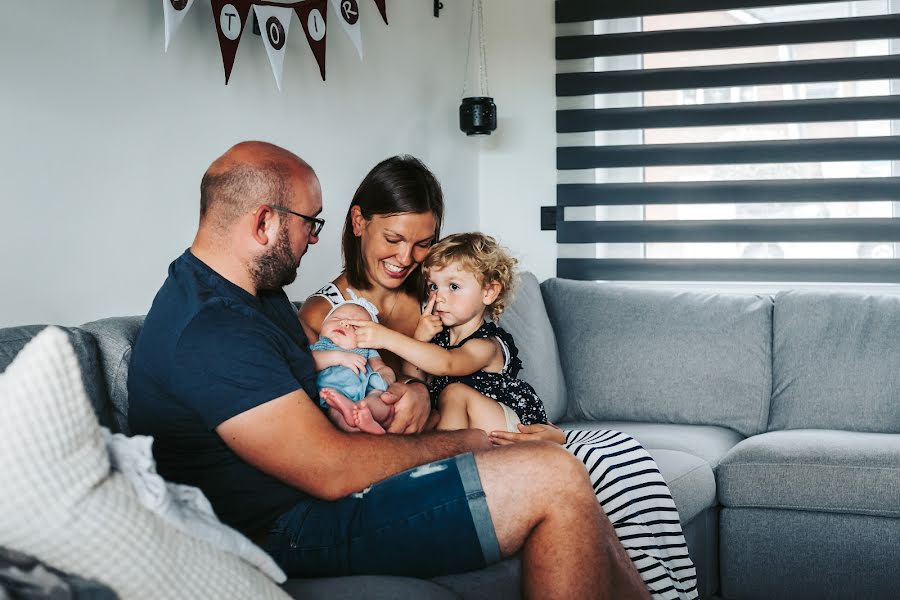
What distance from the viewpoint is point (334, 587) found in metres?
1.49

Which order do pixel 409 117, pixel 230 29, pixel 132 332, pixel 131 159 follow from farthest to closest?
pixel 409 117
pixel 230 29
pixel 131 159
pixel 132 332

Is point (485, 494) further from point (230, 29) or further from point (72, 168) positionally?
point (230, 29)

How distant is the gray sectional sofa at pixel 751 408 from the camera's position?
2.56 m

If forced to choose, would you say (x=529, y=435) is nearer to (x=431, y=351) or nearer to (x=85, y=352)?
(x=431, y=351)

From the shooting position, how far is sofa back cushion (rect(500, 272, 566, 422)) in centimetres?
302

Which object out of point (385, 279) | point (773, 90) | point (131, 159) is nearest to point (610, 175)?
point (773, 90)

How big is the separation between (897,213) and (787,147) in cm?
47

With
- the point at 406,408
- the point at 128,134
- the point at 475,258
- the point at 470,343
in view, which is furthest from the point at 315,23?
the point at 406,408

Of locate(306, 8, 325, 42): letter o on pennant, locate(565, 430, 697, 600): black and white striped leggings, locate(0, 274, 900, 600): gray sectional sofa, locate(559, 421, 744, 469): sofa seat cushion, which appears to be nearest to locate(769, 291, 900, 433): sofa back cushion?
locate(0, 274, 900, 600): gray sectional sofa

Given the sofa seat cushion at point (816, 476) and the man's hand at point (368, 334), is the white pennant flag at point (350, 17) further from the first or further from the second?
the sofa seat cushion at point (816, 476)

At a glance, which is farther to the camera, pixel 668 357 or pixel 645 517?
pixel 668 357

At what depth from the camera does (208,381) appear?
154 centimetres

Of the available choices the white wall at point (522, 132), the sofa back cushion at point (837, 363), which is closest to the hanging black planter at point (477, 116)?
the white wall at point (522, 132)

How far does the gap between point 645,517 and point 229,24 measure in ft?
5.24
